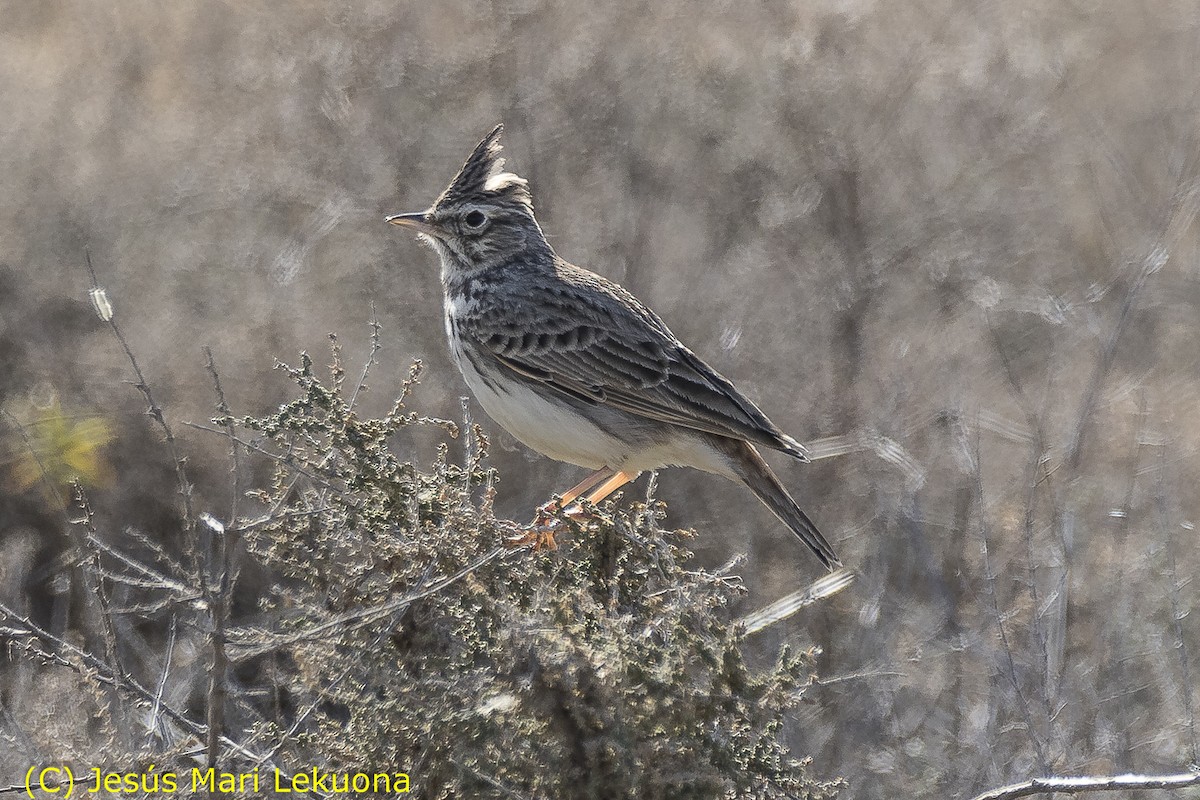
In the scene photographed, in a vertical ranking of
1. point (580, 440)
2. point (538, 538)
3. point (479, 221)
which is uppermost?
point (479, 221)

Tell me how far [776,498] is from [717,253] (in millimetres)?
3709

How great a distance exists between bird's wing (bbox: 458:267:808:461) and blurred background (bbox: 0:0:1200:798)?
4.56 feet

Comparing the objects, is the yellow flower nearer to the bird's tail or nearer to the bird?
the bird

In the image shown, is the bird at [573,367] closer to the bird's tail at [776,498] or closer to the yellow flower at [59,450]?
the bird's tail at [776,498]

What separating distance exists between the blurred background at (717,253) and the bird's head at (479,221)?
6.54 ft

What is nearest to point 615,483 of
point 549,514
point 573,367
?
point 573,367

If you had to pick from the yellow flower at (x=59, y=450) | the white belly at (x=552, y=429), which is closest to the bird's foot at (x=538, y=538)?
the white belly at (x=552, y=429)

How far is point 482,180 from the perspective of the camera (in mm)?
6172

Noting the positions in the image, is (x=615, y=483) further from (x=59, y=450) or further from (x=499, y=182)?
(x=59, y=450)

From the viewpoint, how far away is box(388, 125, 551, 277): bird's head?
6.18 meters

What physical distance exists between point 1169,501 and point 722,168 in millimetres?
3475

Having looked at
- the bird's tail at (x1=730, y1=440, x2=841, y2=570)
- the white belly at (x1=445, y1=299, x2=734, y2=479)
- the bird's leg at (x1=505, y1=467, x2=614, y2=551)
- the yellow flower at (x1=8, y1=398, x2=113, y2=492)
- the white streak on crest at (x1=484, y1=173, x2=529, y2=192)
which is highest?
the white streak on crest at (x1=484, y1=173, x2=529, y2=192)

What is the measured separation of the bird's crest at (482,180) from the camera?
6.06 m

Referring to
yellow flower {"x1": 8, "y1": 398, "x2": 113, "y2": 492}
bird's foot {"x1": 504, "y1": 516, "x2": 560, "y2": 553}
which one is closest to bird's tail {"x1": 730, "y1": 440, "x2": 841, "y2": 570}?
bird's foot {"x1": 504, "y1": 516, "x2": 560, "y2": 553}
